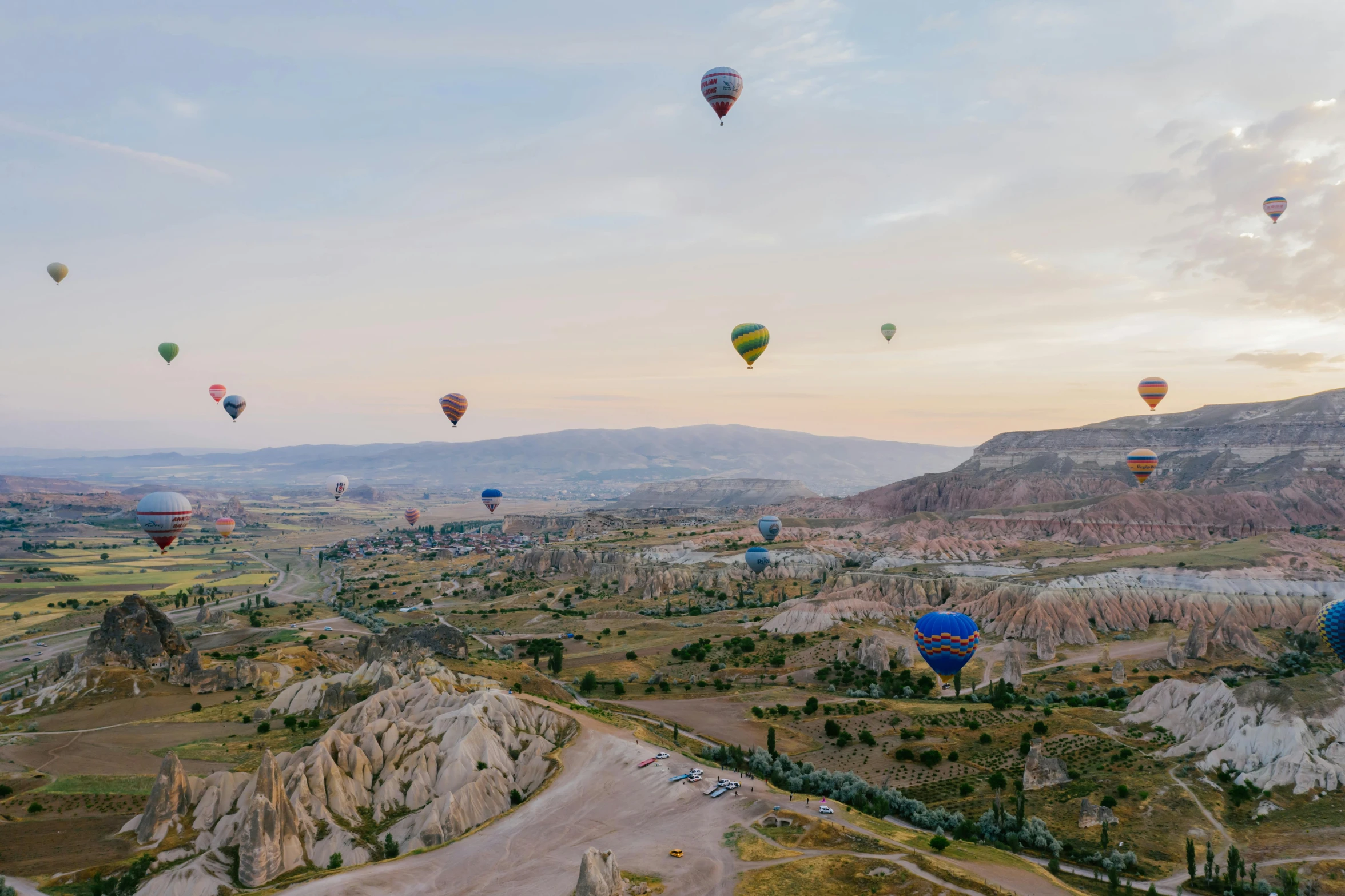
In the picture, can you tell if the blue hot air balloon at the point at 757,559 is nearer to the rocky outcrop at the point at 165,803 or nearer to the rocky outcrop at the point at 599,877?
the rocky outcrop at the point at 165,803

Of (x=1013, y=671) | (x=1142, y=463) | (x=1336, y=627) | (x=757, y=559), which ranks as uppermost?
(x=1142, y=463)

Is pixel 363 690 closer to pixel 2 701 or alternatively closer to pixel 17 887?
pixel 17 887

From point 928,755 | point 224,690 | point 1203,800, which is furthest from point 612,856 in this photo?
point 224,690

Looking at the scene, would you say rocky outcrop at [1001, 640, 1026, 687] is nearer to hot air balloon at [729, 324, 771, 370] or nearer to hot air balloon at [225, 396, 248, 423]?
hot air balloon at [729, 324, 771, 370]

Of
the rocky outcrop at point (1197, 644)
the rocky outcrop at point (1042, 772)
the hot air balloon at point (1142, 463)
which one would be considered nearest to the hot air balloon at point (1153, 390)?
the hot air balloon at point (1142, 463)

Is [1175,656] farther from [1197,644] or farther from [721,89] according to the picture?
[721,89]

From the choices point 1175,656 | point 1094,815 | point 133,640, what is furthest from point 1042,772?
point 133,640
